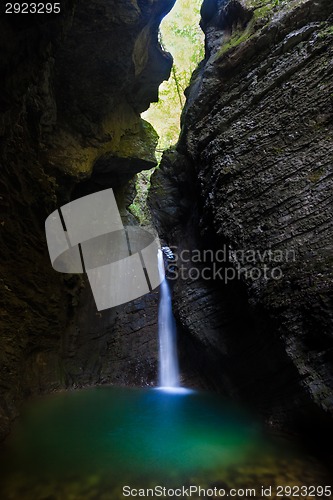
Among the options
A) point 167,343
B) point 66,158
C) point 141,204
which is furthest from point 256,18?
point 141,204

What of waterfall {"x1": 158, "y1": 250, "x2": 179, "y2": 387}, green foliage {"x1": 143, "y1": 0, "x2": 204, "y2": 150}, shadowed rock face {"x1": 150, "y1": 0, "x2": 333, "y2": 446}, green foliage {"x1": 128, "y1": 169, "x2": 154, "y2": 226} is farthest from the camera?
green foliage {"x1": 128, "y1": 169, "x2": 154, "y2": 226}

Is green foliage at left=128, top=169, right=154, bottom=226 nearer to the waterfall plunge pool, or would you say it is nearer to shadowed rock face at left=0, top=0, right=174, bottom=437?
shadowed rock face at left=0, top=0, right=174, bottom=437

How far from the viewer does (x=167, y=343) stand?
1078 cm

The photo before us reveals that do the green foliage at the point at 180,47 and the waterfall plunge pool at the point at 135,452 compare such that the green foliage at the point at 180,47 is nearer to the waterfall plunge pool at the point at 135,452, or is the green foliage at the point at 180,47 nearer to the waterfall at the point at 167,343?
the waterfall at the point at 167,343

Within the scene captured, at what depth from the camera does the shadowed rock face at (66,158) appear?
5.57 m

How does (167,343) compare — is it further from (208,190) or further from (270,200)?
(270,200)

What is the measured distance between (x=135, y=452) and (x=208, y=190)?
5740 millimetres

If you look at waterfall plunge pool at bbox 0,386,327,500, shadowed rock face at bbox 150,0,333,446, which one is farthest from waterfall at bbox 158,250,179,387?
waterfall plunge pool at bbox 0,386,327,500

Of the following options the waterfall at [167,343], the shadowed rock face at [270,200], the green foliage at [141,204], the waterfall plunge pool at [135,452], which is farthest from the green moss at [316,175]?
the green foliage at [141,204]

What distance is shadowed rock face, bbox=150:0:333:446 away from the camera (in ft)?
17.1

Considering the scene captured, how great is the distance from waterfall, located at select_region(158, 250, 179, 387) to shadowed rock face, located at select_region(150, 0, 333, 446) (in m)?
1.38

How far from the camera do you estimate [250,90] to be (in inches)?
282

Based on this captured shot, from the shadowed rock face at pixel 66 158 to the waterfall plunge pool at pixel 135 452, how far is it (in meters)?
1.02

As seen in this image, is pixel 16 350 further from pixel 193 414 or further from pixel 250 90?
pixel 250 90
